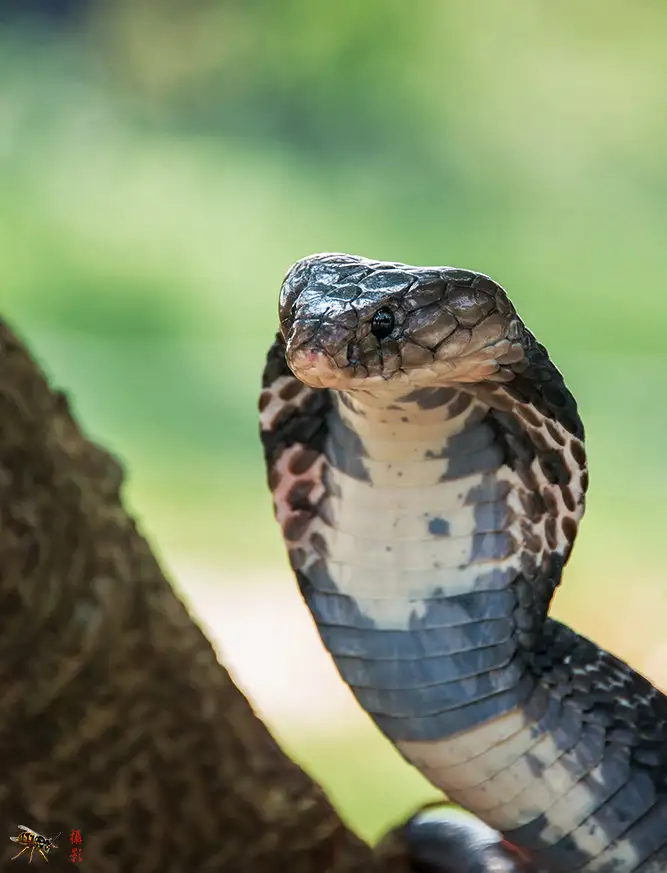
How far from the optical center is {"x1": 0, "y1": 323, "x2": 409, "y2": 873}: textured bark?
5.55ft

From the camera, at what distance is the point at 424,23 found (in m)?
5.19

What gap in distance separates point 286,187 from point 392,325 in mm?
4148

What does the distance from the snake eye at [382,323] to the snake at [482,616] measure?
0.17 m

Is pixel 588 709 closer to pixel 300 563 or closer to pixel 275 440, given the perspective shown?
pixel 300 563

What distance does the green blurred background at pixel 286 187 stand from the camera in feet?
15.1

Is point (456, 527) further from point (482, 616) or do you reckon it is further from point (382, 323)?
point (382, 323)

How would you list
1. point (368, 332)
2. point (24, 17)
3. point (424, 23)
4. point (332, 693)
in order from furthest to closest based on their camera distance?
1. point (24, 17)
2. point (424, 23)
3. point (332, 693)
4. point (368, 332)

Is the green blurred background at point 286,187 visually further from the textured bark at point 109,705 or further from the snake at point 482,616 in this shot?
the snake at point 482,616

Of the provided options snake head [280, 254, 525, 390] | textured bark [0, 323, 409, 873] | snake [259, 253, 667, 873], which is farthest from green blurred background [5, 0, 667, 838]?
snake head [280, 254, 525, 390]

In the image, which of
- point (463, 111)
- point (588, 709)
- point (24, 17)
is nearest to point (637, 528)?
point (463, 111)

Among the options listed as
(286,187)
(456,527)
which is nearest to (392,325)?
(456,527)

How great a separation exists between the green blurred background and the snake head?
9.06 ft

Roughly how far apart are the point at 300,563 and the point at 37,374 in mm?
478

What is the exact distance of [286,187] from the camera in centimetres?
537
